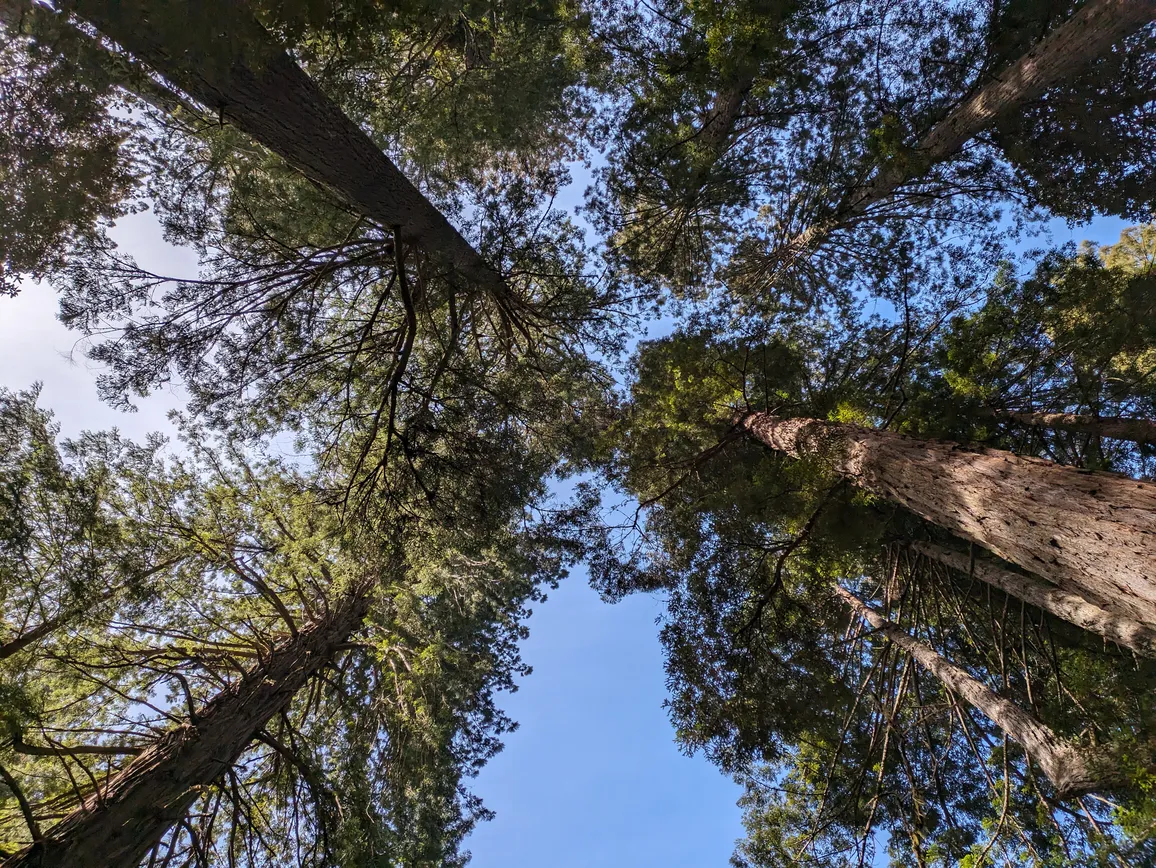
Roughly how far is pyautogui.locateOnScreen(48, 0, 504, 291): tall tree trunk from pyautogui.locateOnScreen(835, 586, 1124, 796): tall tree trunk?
7287mm

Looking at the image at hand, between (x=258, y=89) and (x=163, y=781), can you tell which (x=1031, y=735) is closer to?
(x=163, y=781)

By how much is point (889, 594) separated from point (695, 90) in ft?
23.8

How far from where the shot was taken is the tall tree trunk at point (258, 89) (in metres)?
2.79

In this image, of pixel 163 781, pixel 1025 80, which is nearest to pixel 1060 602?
pixel 1025 80

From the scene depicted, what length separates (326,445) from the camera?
24.2ft

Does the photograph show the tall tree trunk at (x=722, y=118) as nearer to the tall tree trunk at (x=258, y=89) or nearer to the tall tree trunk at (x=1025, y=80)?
the tall tree trunk at (x=1025, y=80)

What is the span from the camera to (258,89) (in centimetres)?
344

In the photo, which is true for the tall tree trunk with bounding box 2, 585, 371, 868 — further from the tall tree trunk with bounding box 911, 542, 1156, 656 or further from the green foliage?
the tall tree trunk with bounding box 911, 542, 1156, 656

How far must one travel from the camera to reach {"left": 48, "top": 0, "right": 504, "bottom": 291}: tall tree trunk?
279cm

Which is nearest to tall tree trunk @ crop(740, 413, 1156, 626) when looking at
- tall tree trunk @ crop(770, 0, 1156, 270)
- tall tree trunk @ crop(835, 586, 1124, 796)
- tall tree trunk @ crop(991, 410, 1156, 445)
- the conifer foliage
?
the conifer foliage

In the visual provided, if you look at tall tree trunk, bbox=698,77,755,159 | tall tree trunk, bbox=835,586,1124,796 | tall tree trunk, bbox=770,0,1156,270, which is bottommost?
tall tree trunk, bbox=835,586,1124,796

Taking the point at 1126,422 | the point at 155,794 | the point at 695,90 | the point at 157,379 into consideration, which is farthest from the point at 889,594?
the point at 157,379

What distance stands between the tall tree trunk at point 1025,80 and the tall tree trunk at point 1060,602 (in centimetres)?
457

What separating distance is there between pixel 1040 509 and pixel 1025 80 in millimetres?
5520
